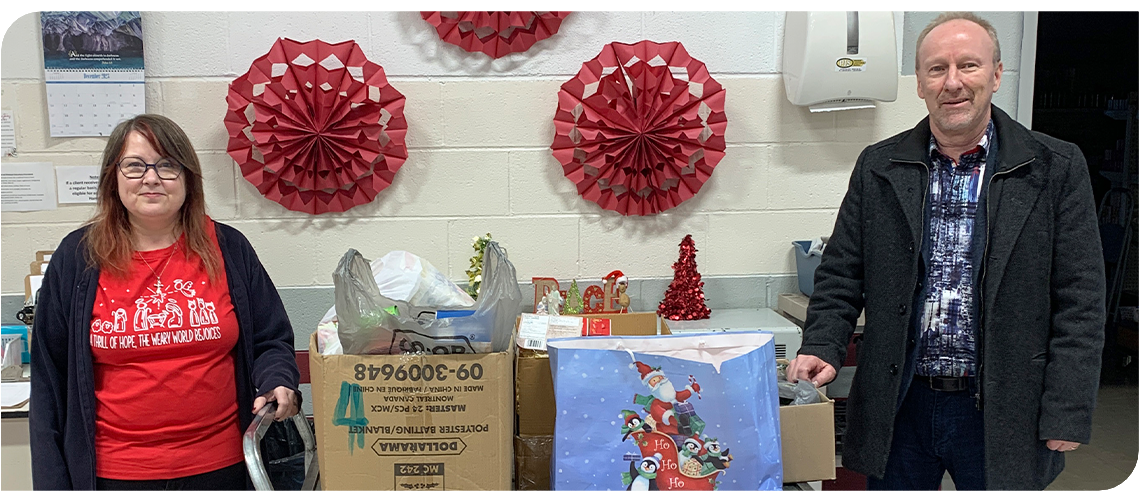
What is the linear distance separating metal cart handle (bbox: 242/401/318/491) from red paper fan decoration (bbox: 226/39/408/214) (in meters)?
0.99

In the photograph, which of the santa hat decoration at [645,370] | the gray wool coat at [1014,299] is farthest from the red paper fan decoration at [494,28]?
the santa hat decoration at [645,370]

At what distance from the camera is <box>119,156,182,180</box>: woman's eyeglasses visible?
162 cm

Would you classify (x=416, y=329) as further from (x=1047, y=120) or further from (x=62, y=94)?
(x=1047, y=120)

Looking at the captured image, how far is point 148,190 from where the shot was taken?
162 centimetres

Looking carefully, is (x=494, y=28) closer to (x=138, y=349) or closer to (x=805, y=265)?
(x=805, y=265)

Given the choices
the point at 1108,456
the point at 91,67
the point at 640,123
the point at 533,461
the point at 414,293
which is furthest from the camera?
the point at 1108,456

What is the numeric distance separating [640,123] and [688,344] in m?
1.27

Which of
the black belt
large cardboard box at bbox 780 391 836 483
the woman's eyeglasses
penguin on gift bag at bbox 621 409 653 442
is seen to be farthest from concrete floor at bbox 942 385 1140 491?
the woman's eyeglasses

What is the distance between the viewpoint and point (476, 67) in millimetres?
2631

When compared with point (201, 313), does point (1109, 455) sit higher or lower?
Answer: lower

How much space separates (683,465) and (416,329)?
1.69 feet

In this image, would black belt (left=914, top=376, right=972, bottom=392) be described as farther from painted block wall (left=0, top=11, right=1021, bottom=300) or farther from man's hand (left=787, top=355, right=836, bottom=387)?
painted block wall (left=0, top=11, right=1021, bottom=300)

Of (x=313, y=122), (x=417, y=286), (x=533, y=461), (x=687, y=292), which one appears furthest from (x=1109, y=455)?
(x=313, y=122)

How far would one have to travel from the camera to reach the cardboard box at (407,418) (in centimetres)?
143
